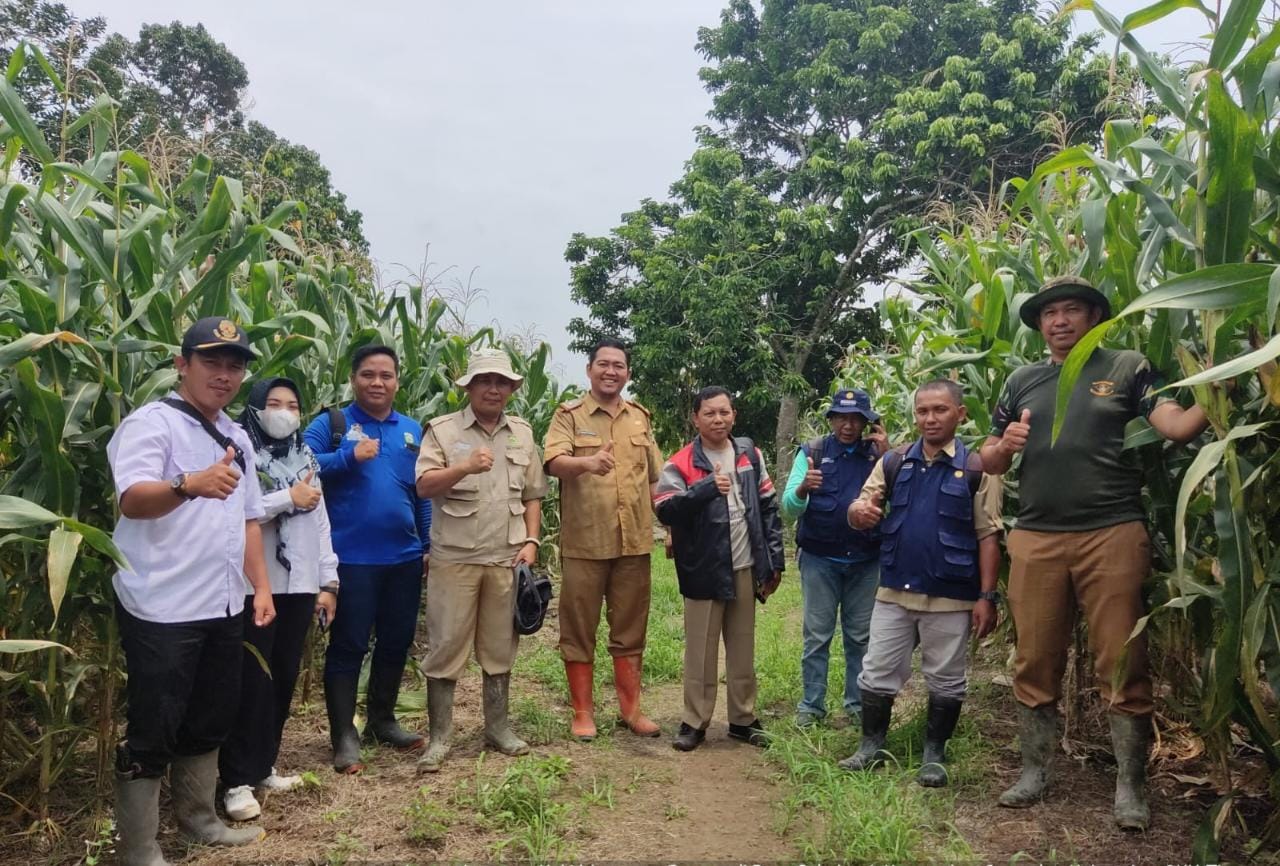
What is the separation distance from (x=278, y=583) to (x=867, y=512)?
241 centimetres

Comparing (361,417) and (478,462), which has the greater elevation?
(361,417)

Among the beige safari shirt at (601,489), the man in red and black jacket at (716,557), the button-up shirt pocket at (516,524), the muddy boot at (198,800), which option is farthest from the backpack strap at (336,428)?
the man in red and black jacket at (716,557)

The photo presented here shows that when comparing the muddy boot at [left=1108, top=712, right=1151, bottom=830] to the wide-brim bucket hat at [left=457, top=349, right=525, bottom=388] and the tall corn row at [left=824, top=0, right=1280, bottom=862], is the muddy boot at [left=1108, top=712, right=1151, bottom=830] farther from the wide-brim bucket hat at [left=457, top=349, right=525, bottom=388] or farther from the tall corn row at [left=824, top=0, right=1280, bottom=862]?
the wide-brim bucket hat at [left=457, top=349, right=525, bottom=388]

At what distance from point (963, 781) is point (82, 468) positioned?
11.2 ft

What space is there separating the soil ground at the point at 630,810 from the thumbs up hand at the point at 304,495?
3.63 ft

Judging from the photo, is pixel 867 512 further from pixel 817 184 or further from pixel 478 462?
→ pixel 817 184

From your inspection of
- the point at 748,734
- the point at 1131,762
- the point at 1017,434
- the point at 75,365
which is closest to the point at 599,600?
the point at 748,734

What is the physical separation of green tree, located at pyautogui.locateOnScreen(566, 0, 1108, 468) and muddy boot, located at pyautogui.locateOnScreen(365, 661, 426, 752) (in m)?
10.6

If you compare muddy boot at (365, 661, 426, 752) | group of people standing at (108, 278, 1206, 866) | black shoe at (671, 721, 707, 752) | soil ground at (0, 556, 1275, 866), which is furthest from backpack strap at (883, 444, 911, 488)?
muddy boot at (365, 661, 426, 752)

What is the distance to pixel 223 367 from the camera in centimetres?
274

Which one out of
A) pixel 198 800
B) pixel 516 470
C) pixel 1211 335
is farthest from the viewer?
pixel 516 470

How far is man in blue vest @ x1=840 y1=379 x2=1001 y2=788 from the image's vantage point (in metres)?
3.39

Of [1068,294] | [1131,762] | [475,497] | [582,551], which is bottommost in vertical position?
[1131,762]

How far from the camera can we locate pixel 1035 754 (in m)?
3.12
